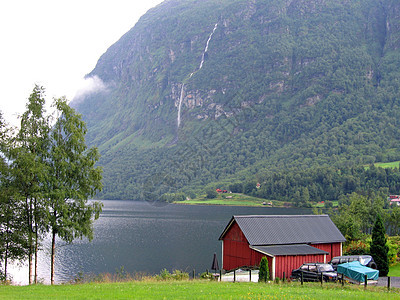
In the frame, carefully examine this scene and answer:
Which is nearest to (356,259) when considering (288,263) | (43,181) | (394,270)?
(288,263)

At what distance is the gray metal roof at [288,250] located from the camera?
29.5 meters

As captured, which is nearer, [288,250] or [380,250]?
[288,250]

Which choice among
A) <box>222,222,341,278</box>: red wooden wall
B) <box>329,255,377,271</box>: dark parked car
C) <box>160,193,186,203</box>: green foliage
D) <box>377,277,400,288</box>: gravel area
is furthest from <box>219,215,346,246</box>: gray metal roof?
<box>160,193,186,203</box>: green foliage

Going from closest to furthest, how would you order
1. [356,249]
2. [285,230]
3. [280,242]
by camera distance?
[280,242] < [285,230] < [356,249]

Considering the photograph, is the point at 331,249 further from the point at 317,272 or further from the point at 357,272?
the point at 357,272

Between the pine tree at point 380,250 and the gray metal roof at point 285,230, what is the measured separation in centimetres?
302

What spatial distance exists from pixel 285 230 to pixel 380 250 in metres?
7.83

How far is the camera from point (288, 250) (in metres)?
30.3

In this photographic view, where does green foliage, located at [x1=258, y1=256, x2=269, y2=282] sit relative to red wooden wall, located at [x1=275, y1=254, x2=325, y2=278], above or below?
above

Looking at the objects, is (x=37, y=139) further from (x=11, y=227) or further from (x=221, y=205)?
(x=221, y=205)

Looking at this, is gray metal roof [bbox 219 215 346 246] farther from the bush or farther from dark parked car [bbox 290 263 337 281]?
dark parked car [bbox 290 263 337 281]

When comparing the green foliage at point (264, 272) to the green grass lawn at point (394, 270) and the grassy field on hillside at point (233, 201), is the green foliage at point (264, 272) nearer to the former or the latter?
the green grass lawn at point (394, 270)

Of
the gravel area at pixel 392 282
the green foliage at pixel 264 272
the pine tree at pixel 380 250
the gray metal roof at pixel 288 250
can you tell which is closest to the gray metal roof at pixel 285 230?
the gray metal roof at pixel 288 250

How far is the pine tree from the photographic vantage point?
104ft
